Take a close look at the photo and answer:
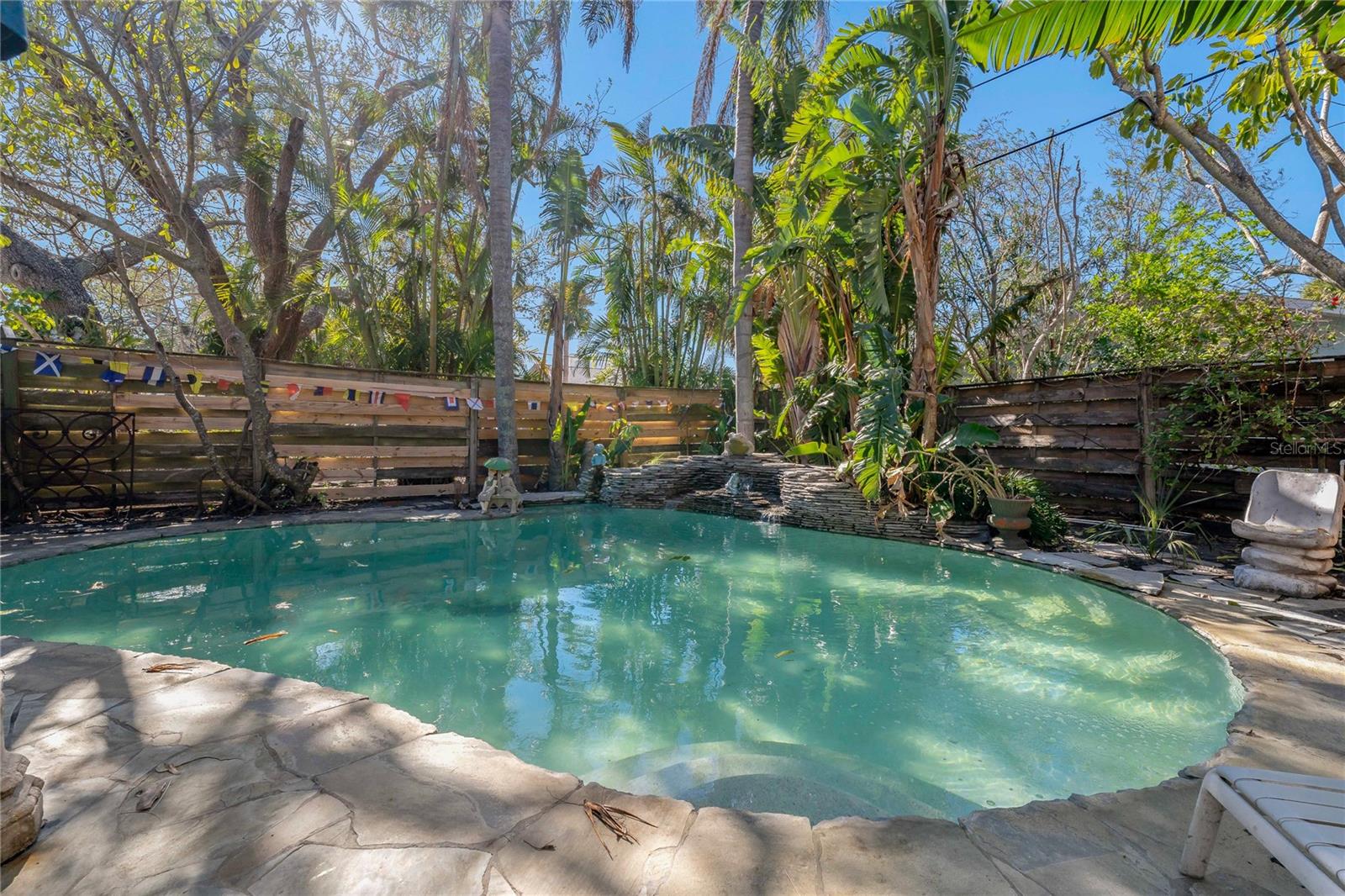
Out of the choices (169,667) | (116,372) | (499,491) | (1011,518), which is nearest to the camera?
(169,667)

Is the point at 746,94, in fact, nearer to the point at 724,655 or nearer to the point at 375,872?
the point at 724,655

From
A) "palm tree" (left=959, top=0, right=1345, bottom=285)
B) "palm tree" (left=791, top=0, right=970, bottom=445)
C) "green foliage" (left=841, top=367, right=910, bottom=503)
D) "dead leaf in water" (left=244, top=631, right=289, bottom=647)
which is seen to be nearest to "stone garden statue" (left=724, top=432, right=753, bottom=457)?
"green foliage" (left=841, top=367, right=910, bottom=503)

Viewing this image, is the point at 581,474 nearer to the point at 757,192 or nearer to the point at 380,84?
the point at 757,192

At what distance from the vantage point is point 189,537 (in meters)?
6.10

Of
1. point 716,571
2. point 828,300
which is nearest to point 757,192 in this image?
point 828,300

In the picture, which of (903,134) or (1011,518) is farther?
(903,134)

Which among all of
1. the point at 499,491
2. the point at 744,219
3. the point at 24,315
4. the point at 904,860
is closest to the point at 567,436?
the point at 499,491

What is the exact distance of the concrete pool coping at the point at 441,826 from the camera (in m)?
1.39

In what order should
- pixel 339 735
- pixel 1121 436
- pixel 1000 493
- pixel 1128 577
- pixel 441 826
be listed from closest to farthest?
1. pixel 441 826
2. pixel 339 735
3. pixel 1128 577
4. pixel 1000 493
5. pixel 1121 436

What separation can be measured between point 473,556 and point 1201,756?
5548mm

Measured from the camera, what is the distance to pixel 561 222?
10.5 metres

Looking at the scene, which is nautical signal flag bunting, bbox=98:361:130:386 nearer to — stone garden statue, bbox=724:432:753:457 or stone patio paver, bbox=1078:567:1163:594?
stone garden statue, bbox=724:432:753:457

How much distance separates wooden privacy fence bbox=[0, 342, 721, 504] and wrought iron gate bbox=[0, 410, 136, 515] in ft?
0.17

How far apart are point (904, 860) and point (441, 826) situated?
4.08 ft
